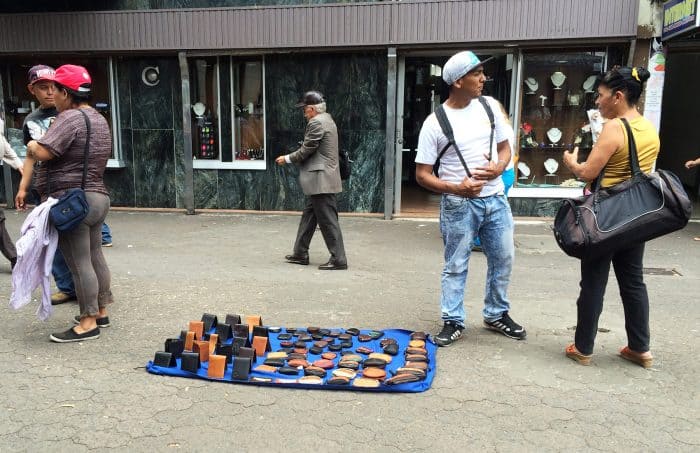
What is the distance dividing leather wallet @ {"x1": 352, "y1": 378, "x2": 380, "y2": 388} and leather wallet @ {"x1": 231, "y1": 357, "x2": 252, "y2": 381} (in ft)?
2.09

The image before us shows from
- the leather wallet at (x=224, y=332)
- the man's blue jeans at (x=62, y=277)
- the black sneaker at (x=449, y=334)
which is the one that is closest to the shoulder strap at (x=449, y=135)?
the black sneaker at (x=449, y=334)

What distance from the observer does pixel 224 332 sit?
4.06m

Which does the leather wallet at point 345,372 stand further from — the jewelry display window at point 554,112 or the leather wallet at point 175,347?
the jewelry display window at point 554,112

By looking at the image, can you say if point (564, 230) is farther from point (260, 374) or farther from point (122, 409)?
point (122, 409)

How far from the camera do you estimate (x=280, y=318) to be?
466 centimetres

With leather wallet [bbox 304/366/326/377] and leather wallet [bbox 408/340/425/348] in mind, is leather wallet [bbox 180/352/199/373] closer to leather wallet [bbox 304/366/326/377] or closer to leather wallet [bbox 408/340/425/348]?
leather wallet [bbox 304/366/326/377]

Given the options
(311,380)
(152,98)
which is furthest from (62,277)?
Result: (152,98)

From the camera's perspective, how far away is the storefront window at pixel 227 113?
31.3ft

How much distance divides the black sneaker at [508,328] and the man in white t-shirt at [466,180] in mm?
278

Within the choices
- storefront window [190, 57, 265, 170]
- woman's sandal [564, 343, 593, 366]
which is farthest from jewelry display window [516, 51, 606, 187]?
woman's sandal [564, 343, 593, 366]

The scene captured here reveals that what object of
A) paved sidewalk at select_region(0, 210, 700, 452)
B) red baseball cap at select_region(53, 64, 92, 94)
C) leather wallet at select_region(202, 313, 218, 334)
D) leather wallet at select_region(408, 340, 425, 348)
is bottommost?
paved sidewalk at select_region(0, 210, 700, 452)

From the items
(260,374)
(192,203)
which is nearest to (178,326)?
(260,374)

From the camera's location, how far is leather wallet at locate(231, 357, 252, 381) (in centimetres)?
350

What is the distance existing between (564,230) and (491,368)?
38.3 inches
